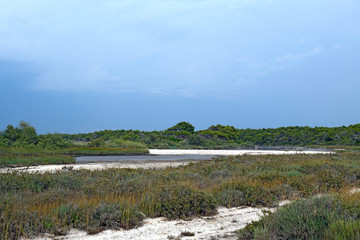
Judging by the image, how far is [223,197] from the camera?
973 centimetres

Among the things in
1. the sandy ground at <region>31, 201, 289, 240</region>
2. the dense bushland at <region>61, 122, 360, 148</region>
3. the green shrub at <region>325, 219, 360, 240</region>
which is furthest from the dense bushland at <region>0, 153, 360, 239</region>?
the dense bushland at <region>61, 122, 360, 148</region>

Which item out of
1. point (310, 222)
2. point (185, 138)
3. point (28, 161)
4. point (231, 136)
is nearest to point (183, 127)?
point (231, 136)

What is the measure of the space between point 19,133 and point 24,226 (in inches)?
1356

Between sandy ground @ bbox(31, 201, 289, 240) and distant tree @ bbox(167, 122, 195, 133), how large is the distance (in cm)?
7829

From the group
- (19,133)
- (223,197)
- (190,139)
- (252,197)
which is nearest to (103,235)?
(223,197)

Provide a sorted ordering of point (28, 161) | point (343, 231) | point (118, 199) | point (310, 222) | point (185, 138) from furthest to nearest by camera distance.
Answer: point (185, 138)
point (28, 161)
point (118, 199)
point (310, 222)
point (343, 231)

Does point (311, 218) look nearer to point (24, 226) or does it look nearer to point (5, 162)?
point (24, 226)

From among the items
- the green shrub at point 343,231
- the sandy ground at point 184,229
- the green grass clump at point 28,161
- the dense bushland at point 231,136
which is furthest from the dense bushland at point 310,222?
the dense bushland at point 231,136

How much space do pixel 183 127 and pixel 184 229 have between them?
82057 millimetres

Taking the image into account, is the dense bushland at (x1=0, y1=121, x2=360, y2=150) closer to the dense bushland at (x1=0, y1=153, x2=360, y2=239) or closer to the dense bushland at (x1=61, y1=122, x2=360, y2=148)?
the dense bushland at (x1=61, y1=122, x2=360, y2=148)

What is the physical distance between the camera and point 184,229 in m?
7.20

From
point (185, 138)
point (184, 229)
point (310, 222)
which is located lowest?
point (184, 229)

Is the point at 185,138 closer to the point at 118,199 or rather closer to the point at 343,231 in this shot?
the point at 118,199

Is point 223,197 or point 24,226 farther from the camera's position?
point 223,197
